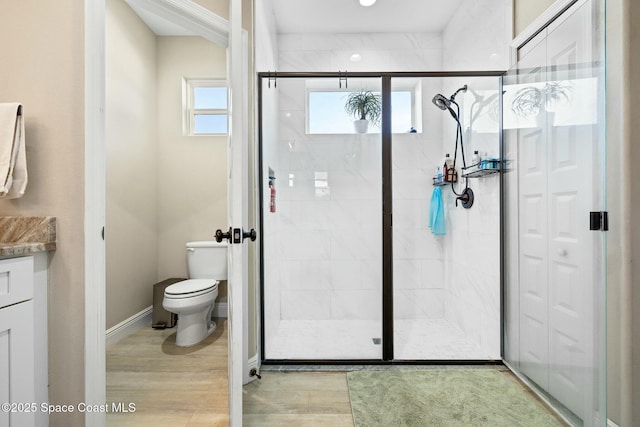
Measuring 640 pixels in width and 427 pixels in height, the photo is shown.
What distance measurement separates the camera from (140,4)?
149cm

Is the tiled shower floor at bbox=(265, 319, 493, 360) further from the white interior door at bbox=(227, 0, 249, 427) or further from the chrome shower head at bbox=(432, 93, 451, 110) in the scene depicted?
the chrome shower head at bbox=(432, 93, 451, 110)

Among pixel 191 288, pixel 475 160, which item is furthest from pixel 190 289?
pixel 475 160

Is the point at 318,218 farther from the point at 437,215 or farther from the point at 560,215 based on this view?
the point at 560,215

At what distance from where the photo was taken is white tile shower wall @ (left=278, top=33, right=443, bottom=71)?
3.09m

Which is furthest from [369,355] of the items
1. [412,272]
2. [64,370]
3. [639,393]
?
[64,370]

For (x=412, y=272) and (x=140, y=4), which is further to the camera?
(x=412, y=272)

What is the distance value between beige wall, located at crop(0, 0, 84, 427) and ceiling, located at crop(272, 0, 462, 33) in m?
1.87

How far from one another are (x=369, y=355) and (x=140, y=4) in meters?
2.41

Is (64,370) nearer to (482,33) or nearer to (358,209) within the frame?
(358,209)

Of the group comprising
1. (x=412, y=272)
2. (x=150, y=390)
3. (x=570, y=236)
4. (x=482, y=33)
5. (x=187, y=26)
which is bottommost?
(x=150, y=390)

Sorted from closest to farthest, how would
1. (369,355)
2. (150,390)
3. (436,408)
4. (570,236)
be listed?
1. (570,236)
2. (436,408)
3. (150,390)
4. (369,355)

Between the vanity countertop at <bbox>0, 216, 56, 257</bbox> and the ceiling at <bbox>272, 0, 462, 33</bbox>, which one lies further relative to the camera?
the ceiling at <bbox>272, 0, 462, 33</bbox>

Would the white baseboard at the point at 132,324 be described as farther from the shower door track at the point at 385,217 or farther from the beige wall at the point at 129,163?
the shower door track at the point at 385,217

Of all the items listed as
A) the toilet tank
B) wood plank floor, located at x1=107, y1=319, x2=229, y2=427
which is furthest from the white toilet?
wood plank floor, located at x1=107, y1=319, x2=229, y2=427
